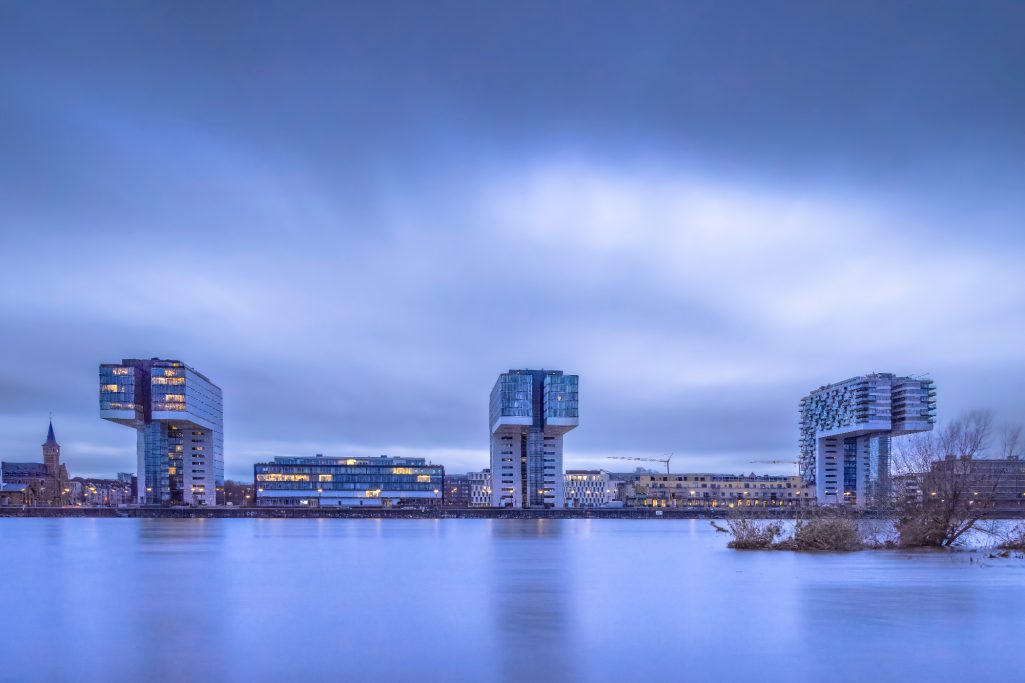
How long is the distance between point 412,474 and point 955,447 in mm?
165849

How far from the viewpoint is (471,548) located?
166 feet

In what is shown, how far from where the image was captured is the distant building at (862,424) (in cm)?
17200

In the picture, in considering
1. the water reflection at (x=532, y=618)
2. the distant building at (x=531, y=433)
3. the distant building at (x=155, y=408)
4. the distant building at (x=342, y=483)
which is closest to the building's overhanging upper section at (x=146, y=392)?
the distant building at (x=155, y=408)

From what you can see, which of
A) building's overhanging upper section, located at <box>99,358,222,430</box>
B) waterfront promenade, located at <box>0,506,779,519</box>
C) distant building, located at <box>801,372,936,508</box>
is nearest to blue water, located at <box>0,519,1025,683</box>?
waterfront promenade, located at <box>0,506,779,519</box>

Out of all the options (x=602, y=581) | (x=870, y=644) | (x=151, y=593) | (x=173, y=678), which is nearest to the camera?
(x=173, y=678)

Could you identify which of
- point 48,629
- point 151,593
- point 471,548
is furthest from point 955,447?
point 48,629

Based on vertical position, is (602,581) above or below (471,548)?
above

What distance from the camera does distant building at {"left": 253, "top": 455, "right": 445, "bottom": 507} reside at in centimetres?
19375

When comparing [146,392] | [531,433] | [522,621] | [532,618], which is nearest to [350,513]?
[531,433]

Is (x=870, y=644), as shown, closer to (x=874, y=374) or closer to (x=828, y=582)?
(x=828, y=582)

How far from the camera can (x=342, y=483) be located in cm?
19438

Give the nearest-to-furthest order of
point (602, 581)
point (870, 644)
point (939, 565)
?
point (870, 644) < point (602, 581) < point (939, 565)

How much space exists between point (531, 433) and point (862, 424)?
74359 millimetres

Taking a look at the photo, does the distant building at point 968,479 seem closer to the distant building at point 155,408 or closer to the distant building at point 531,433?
the distant building at point 531,433
